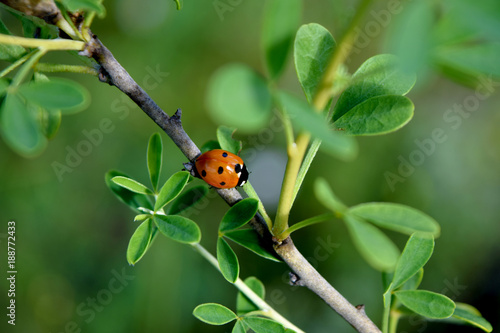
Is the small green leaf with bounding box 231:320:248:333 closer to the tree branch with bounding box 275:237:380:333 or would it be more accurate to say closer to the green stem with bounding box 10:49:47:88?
the tree branch with bounding box 275:237:380:333

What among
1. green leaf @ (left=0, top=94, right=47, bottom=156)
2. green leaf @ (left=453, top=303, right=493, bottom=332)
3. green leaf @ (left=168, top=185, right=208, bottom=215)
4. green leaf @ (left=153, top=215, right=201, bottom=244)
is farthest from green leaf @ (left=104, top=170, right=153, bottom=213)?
green leaf @ (left=453, top=303, right=493, bottom=332)

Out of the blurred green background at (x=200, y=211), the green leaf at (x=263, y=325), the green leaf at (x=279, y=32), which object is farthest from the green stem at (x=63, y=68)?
the blurred green background at (x=200, y=211)

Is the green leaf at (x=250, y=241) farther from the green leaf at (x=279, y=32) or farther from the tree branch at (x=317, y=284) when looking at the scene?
the green leaf at (x=279, y=32)

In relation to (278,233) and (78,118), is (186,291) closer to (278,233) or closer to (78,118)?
(78,118)

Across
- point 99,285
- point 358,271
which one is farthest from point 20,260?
point 358,271

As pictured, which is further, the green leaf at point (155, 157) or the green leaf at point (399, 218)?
the green leaf at point (155, 157)
